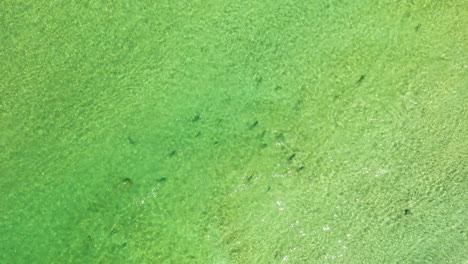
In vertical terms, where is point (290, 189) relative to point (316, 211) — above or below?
above

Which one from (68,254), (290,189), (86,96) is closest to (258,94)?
(290,189)

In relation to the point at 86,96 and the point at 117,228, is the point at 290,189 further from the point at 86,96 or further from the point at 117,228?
the point at 86,96

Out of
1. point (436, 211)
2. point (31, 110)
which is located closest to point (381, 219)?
point (436, 211)

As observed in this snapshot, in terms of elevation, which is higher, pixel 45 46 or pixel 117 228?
pixel 45 46

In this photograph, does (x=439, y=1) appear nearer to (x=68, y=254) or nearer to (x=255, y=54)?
(x=255, y=54)

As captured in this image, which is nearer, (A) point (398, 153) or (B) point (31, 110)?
(B) point (31, 110)

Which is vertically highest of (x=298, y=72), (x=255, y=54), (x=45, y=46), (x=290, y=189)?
(x=45, y=46)
